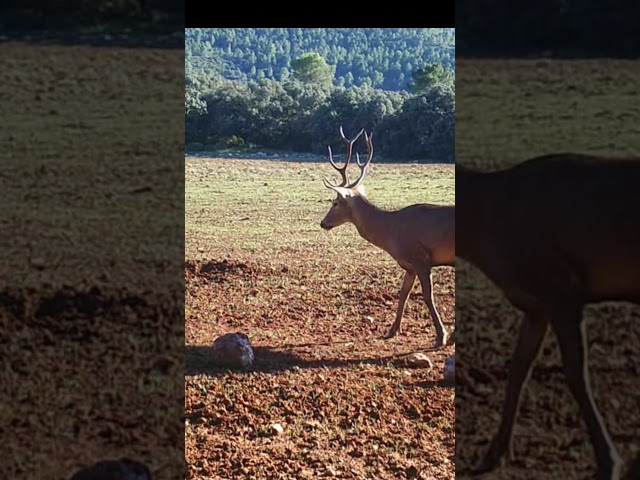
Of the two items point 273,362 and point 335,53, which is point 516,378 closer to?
point 273,362

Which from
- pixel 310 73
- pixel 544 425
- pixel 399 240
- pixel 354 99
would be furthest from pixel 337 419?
pixel 310 73

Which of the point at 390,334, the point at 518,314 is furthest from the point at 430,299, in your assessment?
the point at 518,314

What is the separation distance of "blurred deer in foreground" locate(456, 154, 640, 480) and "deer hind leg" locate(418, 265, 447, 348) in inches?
174

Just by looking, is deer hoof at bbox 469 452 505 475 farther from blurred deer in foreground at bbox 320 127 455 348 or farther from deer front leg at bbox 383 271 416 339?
deer front leg at bbox 383 271 416 339

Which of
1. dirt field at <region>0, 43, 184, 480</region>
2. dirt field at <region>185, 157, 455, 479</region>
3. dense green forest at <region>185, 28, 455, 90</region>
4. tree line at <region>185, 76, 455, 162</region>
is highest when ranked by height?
dense green forest at <region>185, 28, 455, 90</region>

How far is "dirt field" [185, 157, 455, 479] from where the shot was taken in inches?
222

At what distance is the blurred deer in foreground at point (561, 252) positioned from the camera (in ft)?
11.0

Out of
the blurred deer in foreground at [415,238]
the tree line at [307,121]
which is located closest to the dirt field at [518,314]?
the blurred deer in foreground at [415,238]

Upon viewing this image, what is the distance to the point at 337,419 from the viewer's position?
6.39 meters

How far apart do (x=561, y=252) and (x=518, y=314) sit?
0.28 m

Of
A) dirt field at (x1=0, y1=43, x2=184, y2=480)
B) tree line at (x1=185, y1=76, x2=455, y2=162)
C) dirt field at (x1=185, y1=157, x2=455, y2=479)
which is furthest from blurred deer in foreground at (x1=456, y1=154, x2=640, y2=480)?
tree line at (x1=185, y1=76, x2=455, y2=162)

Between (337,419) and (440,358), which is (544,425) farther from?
(440,358)

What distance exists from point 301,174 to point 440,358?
1313 cm

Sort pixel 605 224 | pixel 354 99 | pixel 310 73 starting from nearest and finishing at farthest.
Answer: pixel 605 224
pixel 354 99
pixel 310 73
